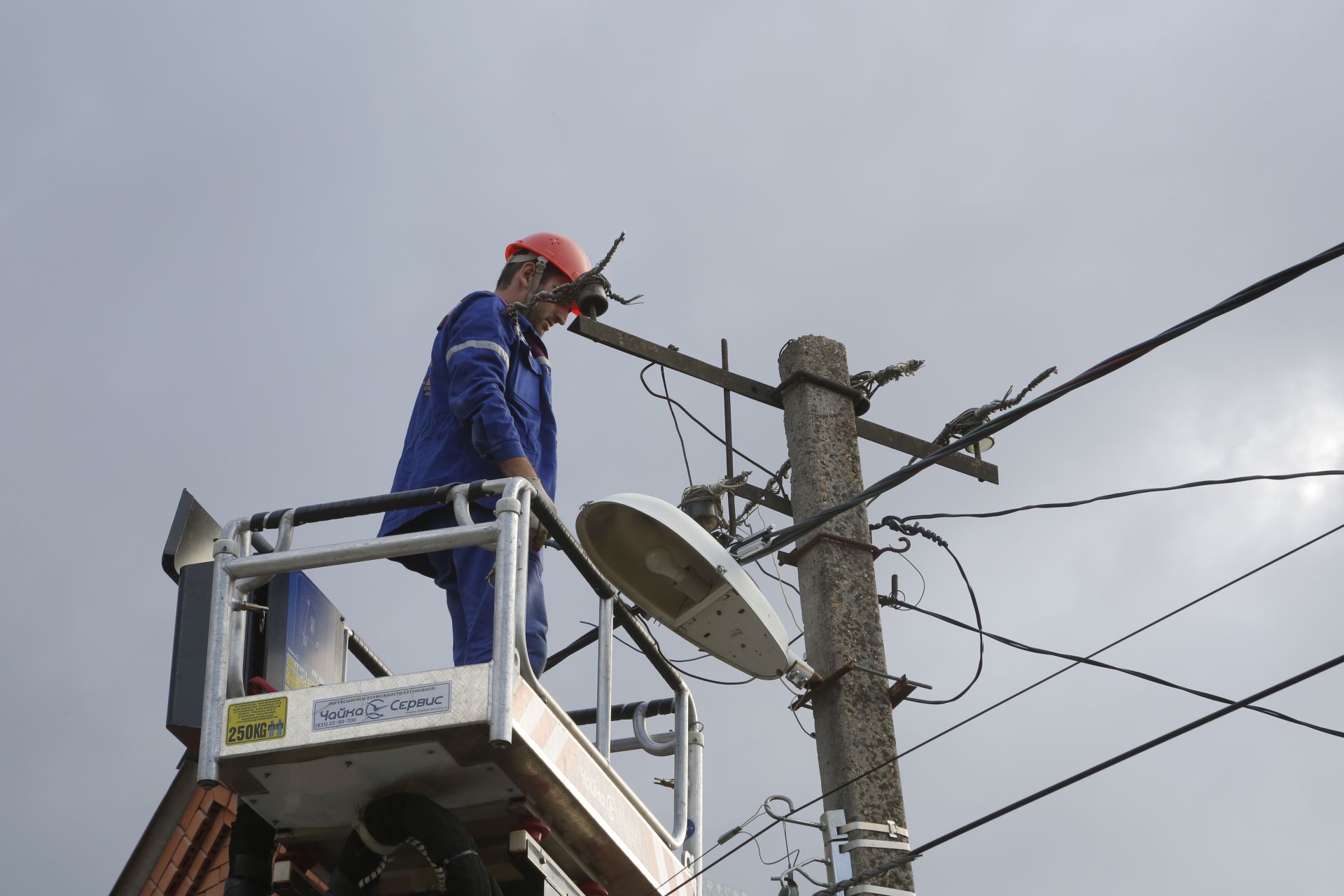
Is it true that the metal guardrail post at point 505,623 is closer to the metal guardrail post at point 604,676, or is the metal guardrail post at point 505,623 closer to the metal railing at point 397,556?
the metal railing at point 397,556

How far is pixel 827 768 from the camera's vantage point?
716cm

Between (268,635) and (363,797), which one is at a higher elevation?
(268,635)

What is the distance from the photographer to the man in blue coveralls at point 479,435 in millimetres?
6062

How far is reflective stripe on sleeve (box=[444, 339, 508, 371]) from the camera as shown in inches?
258

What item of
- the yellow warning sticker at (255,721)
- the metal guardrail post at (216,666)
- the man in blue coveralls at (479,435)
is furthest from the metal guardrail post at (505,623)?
the metal guardrail post at (216,666)

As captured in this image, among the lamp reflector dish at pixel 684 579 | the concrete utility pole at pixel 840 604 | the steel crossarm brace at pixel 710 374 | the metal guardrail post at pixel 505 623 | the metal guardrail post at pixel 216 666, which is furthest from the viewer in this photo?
the steel crossarm brace at pixel 710 374

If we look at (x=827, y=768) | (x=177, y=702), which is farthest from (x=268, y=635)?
(x=827, y=768)

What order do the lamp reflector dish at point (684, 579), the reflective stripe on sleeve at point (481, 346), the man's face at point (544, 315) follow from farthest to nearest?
1. the man's face at point (544, 315)
2. the lamp reflector dish at point (684, 579)
3. the reflective stripe on sleeve at point (481, 346)

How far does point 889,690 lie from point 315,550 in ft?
10.2

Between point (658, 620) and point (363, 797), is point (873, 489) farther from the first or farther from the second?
point (363, 797)

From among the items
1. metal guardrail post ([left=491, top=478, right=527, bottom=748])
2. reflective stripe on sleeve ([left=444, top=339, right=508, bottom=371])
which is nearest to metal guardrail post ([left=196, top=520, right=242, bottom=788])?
metal guardrail post ([left=491, top=478, right=527, bottom=748])

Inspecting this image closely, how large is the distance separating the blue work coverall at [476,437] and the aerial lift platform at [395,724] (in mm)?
381

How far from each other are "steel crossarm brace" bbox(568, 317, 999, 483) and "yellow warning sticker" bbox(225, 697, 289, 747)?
3.97 m

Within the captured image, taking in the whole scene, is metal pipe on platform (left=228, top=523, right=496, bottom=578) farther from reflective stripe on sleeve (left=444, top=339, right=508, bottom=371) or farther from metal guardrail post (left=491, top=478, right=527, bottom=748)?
reflective stripe on sleeve (left=444, top=339, right=508, bottom=371)
